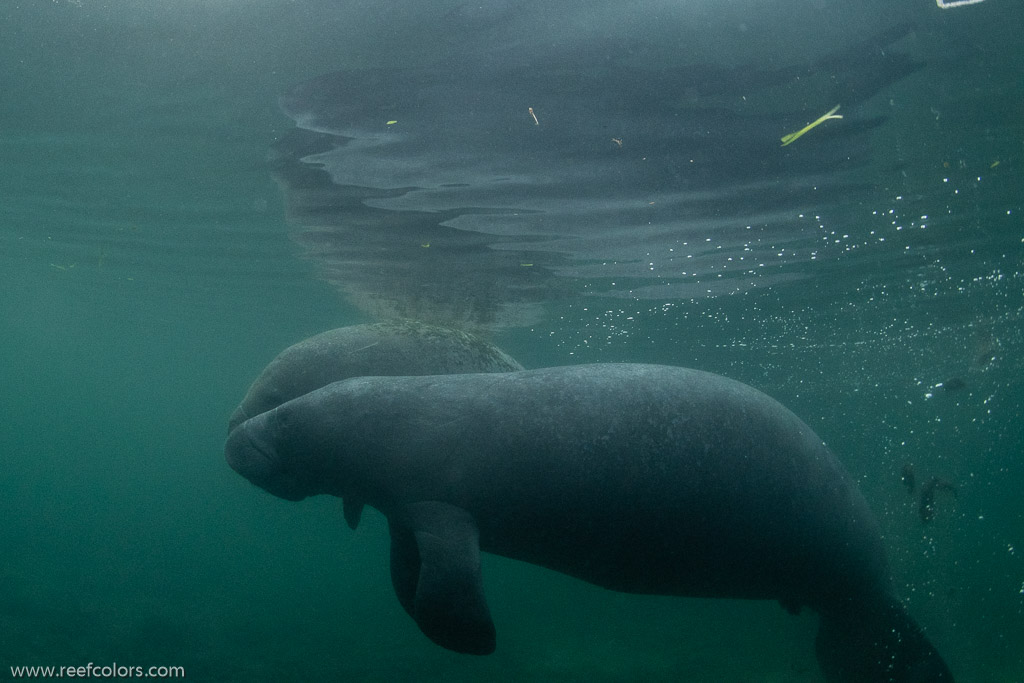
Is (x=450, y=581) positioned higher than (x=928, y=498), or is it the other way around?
(x=450, y=581)

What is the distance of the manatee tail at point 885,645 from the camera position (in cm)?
407

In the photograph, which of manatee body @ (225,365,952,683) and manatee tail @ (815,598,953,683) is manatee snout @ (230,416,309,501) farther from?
manatee tail @ (815,598,953,683)

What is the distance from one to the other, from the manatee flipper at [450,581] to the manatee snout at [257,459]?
0.85 meters

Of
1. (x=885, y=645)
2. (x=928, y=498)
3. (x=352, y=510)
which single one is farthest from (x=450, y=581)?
(x=928, y=498)

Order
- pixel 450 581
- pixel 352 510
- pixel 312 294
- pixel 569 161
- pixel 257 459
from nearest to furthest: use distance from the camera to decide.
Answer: pixel 450 581 < pixel 257 459 < pixel 352 510 < pixel 569 161 < pixel 312 294

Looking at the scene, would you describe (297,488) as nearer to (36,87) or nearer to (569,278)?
(36,87)

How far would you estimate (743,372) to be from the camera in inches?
1391

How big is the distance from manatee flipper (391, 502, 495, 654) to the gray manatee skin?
4.31 ft

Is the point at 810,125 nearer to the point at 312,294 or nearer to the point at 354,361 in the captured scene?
the point at 354,361

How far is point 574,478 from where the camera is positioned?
3.12m

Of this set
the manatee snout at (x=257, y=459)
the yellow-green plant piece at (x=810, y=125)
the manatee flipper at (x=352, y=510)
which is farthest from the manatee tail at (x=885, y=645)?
the yellow-green plant piece at (x=810, y=125)

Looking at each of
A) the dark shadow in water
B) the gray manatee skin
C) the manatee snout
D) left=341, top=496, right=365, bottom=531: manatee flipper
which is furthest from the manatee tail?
the dark shadow in water

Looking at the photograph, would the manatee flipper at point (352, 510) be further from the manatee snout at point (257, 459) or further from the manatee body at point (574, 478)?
the manatee snout at point (257, 459)

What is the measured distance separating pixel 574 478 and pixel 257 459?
6.07 feet
